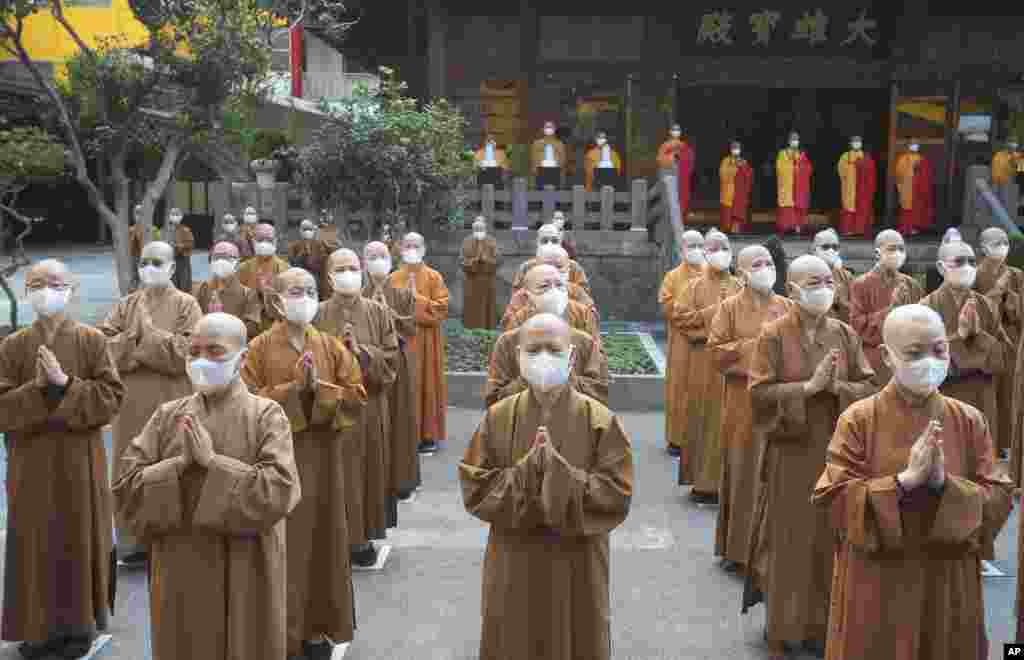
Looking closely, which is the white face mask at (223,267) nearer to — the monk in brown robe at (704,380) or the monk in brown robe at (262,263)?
the monk in brown robe at (262,263)

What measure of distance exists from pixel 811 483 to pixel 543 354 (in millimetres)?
2221

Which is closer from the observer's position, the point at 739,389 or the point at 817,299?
the point at 817,299

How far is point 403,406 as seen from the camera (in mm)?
9250

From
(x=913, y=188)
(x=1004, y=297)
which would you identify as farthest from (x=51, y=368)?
(x=913, y=188)

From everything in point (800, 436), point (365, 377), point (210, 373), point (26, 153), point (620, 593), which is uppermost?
point (26, 153)

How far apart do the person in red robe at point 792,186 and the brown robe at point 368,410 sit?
13895 mm

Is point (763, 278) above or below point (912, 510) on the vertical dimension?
above

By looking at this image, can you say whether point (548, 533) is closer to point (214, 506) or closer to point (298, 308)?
point (214, 506)

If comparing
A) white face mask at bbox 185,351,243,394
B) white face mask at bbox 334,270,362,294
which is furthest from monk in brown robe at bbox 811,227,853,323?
white face mask at bbox 185,351,243,394

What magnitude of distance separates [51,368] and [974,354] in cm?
635

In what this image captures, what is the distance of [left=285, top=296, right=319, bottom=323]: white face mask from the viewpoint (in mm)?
6121

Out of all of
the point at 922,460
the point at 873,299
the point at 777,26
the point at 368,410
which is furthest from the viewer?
the point at 777,26

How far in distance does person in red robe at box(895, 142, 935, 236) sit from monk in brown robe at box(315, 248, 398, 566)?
1472 cm

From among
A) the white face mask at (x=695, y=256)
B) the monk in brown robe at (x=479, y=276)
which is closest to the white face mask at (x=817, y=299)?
the white face mask at (x=695, y=256)
